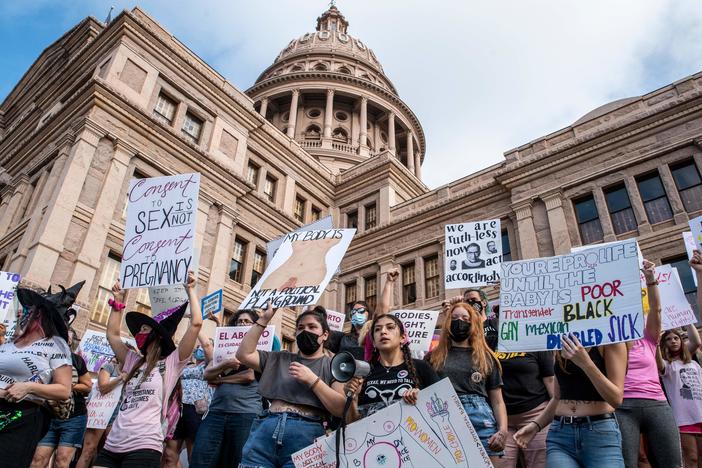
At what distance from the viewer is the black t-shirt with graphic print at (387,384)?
151 inches

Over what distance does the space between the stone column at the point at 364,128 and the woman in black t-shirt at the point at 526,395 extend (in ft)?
114

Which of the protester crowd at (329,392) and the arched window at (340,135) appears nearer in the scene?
the protester crowd at (329,392)

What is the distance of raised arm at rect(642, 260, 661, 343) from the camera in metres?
4.48

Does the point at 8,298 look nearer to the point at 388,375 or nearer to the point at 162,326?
the point at 162,326

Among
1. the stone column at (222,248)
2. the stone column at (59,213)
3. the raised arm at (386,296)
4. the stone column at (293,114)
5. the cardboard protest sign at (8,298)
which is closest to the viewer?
the raised arm at (386,296)

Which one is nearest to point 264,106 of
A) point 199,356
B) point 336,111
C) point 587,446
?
point 336,111

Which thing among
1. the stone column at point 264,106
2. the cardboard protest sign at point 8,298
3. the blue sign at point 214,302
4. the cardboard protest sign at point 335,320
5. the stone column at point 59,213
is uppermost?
the stone column at point 264,106

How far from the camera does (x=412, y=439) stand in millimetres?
3439

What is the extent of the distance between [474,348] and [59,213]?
1520 cm

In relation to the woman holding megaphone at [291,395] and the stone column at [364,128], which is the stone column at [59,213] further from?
the stone column at [364,128]

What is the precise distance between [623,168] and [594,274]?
1539cm

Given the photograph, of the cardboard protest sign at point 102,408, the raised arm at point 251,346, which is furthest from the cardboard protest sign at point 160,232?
the raised arm at point 251,346

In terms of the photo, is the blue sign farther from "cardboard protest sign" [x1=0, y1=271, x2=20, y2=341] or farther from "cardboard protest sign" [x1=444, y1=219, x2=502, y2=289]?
"cardboard protest sign" [x1=444, y1=219, x2=502, y2=289]

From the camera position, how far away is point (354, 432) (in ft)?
11.7
